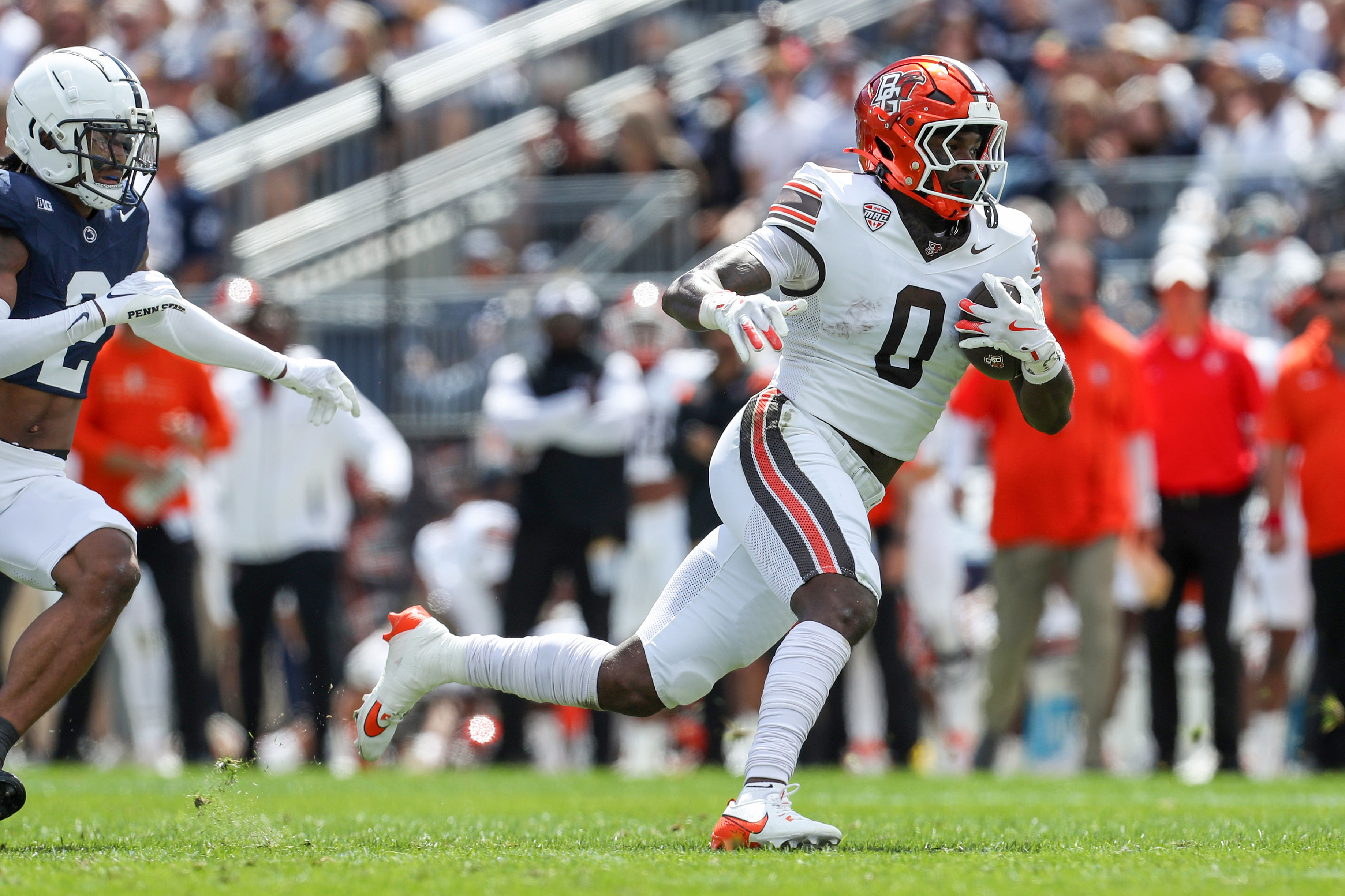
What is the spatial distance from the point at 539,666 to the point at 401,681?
0.43m

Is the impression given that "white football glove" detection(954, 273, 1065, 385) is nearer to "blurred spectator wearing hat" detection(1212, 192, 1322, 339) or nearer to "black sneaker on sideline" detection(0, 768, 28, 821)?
"black sneaker on sideline" detection(0, 768, 28, 821)

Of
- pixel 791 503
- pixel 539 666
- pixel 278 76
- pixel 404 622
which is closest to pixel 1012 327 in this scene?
pixel 791 503

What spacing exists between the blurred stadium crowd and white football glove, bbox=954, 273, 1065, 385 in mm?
2741

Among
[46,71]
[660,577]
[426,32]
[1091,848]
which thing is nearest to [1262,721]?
[660,577]

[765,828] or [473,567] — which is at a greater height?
[473,567]

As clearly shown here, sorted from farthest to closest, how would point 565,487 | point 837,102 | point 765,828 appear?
point 837,102
point 565,487
point 765,828

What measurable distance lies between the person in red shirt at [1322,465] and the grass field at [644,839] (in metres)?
0.80

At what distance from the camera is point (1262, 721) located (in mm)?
9773

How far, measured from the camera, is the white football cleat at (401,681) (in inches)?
201

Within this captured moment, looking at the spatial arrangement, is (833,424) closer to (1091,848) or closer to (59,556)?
(1091,848)

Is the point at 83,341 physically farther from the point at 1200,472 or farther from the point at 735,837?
the point at 1200,472

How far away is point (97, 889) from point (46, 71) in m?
2.43

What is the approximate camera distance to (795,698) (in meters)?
4.52

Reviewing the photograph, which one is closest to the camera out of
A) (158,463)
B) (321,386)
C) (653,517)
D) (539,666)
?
(539,666)
